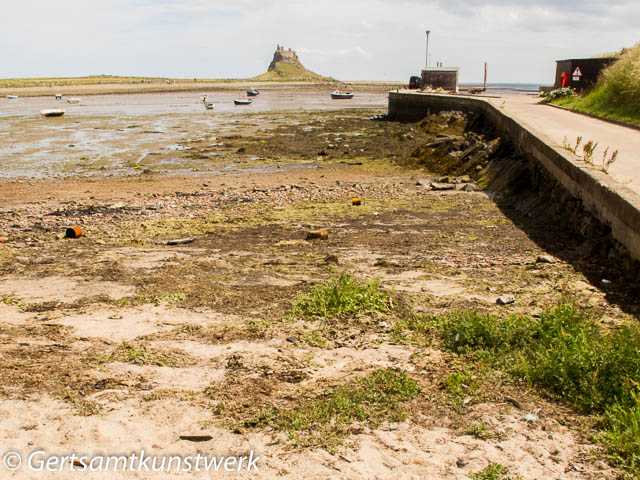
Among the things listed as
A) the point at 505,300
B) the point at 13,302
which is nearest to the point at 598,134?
the point at 505,300

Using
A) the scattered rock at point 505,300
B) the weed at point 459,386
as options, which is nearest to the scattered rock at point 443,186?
the scattered rock at point 505,300

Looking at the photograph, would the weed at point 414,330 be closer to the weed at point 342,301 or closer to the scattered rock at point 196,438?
the weed at point 342,301

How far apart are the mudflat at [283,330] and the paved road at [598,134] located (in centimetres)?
134


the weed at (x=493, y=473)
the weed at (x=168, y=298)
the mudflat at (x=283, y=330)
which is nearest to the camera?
the weed at (x=493, y=473)

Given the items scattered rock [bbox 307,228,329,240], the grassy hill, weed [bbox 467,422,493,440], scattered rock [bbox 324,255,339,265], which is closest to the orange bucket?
scattered rock [bbox 307,228,329,240]

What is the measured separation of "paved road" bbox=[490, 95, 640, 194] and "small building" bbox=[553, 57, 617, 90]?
6508 mm

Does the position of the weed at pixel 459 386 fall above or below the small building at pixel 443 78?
below

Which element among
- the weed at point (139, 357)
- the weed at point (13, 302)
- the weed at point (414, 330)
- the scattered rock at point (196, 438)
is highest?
the weed at point (414, 330)

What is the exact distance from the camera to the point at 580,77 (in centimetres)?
2609

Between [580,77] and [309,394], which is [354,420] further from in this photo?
[580,77]

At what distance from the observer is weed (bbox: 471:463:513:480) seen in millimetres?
3473

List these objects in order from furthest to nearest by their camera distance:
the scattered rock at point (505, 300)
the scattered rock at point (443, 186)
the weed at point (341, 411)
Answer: the scattered rock at point (443, 186)
the scattered rock at point (505, 300)
the weed at point (341, 411)

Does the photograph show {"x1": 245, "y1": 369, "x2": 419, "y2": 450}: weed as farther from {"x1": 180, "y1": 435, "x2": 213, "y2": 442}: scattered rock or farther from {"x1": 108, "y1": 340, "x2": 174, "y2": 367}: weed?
{"x1": 108, "y1": 340, "x2": 174, "y2": 367}: weed

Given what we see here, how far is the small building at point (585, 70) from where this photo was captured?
83.8ft
